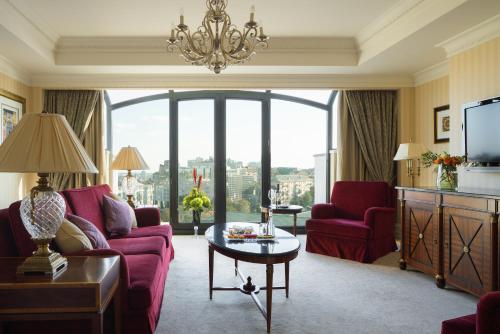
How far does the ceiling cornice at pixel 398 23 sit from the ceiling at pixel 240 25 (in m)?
0.01

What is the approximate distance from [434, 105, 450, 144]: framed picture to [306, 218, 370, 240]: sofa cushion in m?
1.64

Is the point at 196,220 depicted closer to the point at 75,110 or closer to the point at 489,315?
the point at 75,110

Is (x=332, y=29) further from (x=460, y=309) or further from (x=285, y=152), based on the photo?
(x=460, y=309)

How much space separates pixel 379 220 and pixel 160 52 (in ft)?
11.7

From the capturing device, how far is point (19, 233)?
210 centimetres

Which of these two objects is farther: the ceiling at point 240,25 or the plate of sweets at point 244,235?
the ceiling at point 240,25

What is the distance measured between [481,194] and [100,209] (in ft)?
11.2

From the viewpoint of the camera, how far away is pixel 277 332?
248 centimetres

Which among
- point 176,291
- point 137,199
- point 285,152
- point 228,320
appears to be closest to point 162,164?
point 137,199

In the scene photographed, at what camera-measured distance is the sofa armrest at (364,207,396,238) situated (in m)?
4.37

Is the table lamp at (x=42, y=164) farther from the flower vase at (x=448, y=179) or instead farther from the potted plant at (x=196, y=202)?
the potted plant at (x=196, y=202)

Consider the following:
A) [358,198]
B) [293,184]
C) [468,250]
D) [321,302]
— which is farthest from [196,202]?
[468,250]

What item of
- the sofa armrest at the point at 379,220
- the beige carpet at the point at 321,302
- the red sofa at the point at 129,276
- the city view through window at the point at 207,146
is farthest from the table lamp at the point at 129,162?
the sofa armrest at the point at 379,220

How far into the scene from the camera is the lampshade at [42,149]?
1661mm
